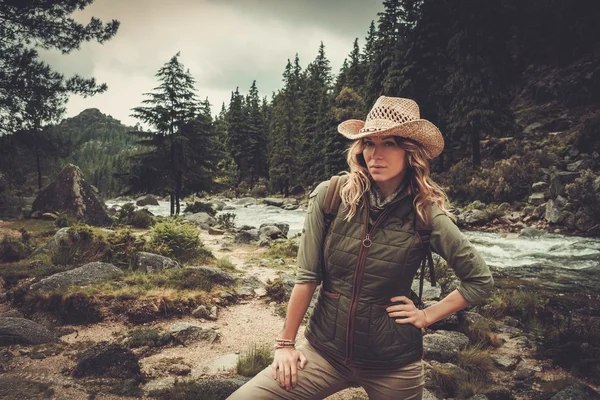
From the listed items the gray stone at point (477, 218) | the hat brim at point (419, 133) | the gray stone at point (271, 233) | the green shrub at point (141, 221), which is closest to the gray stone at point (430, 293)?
the hat brim at point (419, 133)

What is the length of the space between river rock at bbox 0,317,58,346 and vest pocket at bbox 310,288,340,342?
13.6 ft

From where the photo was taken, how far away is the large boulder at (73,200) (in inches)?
546

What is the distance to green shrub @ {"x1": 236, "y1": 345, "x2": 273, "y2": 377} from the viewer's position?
4070mm

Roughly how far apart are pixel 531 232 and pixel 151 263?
14.8 m

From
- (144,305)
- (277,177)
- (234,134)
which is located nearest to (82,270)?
(144,305)

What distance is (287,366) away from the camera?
1857 mm

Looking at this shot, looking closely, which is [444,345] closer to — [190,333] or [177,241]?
[190,333]

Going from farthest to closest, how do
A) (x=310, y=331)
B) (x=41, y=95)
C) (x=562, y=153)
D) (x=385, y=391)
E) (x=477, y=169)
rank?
(x=477, y=169) → (x=562, y=153) → (x=41, y=95) → (x=310, y=331) → (x=385, y=391)

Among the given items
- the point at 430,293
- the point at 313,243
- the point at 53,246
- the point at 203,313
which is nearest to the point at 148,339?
the point at 203,313

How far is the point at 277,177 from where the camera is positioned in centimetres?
4344

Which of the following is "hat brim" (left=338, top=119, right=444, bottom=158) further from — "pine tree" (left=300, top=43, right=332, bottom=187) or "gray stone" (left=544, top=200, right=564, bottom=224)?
"pine tree" (left=300, top=43, right=332, bottom=187)

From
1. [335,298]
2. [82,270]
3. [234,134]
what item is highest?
[234,134]

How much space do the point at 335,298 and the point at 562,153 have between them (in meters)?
22.6

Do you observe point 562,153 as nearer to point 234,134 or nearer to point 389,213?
point 389,213
